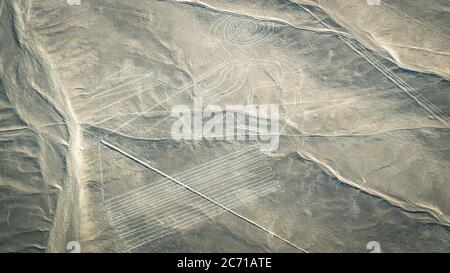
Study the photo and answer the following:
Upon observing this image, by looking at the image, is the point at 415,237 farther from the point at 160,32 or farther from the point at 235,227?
the point at 160,32

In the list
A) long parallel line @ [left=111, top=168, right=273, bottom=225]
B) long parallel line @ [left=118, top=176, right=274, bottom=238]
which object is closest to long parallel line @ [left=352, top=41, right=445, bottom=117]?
long parallel line @ [left=118, top=176, right=274, bottom=238]

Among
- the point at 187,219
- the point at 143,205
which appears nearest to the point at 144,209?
the point at 143,205

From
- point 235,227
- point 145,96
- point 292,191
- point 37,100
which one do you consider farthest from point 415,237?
point 37,100

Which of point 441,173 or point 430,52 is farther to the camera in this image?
point 430,52

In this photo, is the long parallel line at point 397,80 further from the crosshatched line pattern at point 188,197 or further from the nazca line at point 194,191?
the nazca line at point 194,191

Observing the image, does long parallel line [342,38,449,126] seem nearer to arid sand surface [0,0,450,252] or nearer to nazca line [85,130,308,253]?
arid sand surface [0,0,450,252]

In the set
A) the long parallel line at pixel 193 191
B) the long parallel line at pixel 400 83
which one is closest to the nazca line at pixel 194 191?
the long parallel line at pixel 193 191

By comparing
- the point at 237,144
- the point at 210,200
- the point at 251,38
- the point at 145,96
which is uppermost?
the point at 251,38
